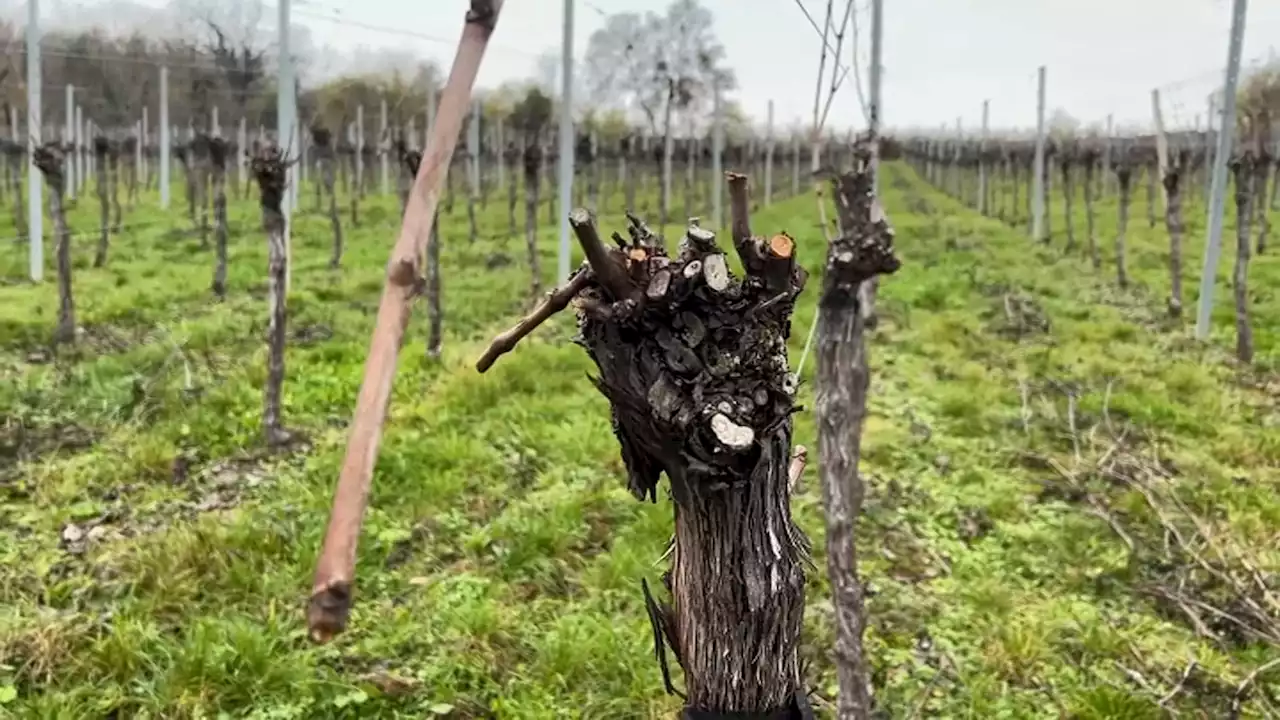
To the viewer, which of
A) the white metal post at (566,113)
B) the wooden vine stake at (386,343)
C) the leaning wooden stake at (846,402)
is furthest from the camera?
the white metal post at (566,113)

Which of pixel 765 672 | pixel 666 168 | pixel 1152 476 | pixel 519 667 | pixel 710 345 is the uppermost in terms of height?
pixel 666 168

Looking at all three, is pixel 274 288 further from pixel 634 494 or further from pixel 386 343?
pixel 386 343

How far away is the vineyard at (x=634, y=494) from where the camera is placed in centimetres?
170

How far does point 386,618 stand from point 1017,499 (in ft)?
10.6

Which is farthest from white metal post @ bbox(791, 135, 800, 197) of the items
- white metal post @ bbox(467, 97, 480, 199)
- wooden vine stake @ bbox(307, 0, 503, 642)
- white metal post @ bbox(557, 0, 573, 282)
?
wooden vine stake @ bbox(307, 0, 503, 642)

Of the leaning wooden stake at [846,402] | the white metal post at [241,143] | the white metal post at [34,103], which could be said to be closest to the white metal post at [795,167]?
the white metal post at [241,143]

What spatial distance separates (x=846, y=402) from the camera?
302cm

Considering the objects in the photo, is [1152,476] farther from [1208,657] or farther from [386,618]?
[386,618]

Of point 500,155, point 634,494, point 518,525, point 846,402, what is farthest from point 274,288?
point 500,155

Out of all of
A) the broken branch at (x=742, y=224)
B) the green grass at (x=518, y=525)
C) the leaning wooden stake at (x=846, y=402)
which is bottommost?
the green grass at (x=518, y=525)

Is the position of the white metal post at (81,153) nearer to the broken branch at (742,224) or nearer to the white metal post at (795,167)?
the white metal post at (795,167)

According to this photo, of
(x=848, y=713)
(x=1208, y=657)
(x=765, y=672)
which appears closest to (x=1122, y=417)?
(x=1208, y=657)

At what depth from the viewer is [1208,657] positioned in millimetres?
3832

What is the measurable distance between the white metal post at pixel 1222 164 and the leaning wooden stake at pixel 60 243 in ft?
29.9
